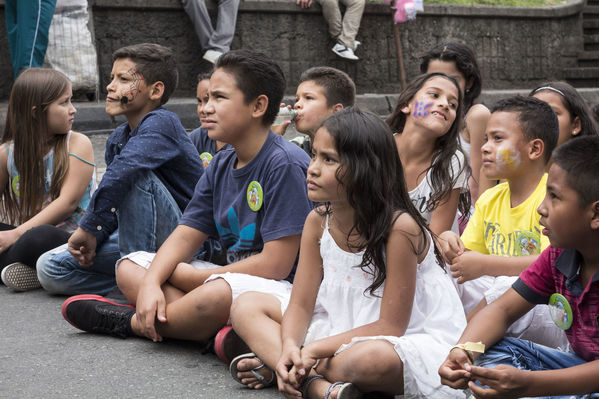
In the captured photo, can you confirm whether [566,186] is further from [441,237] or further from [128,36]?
[128,36]

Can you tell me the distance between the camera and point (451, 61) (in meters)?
4.03

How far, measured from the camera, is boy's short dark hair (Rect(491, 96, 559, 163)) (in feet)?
9.59

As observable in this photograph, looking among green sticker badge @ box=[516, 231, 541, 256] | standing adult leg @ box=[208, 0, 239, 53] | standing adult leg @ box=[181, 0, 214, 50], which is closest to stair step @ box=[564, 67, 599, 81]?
standing adult leg @ box=[208, 0, 239, 53]

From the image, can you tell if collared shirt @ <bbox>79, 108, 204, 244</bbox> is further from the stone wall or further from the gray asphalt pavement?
the stone wall

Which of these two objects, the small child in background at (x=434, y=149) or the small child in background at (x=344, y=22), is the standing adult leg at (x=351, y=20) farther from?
the small child in background at (x=434, y=149)

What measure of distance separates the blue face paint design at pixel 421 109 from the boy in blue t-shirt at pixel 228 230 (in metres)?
0.55

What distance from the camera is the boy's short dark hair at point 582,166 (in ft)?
6.81

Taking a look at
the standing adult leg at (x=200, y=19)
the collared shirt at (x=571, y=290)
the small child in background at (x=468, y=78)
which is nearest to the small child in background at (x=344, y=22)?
the standing adult leg at (x=200, y=19)

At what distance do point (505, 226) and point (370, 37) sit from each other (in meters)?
7.54

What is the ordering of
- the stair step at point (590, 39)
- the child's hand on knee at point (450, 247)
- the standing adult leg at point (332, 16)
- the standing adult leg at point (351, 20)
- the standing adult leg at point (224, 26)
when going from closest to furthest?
1. the child's hand on knee at point (450, 247)
2. the standing adult leg at point (224, 26)
3. the standing adult leg at point (332, 16)
4. the standing adult leg at point (351, 20)
5. the stair step at point (590, 39)

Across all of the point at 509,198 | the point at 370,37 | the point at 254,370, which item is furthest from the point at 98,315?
the point at 370,37

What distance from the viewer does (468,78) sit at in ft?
13.3

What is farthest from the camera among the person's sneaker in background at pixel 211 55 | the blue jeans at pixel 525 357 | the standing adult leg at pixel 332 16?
the standing adult leg at pixel 332 16

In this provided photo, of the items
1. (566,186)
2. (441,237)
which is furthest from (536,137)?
(566,186)
